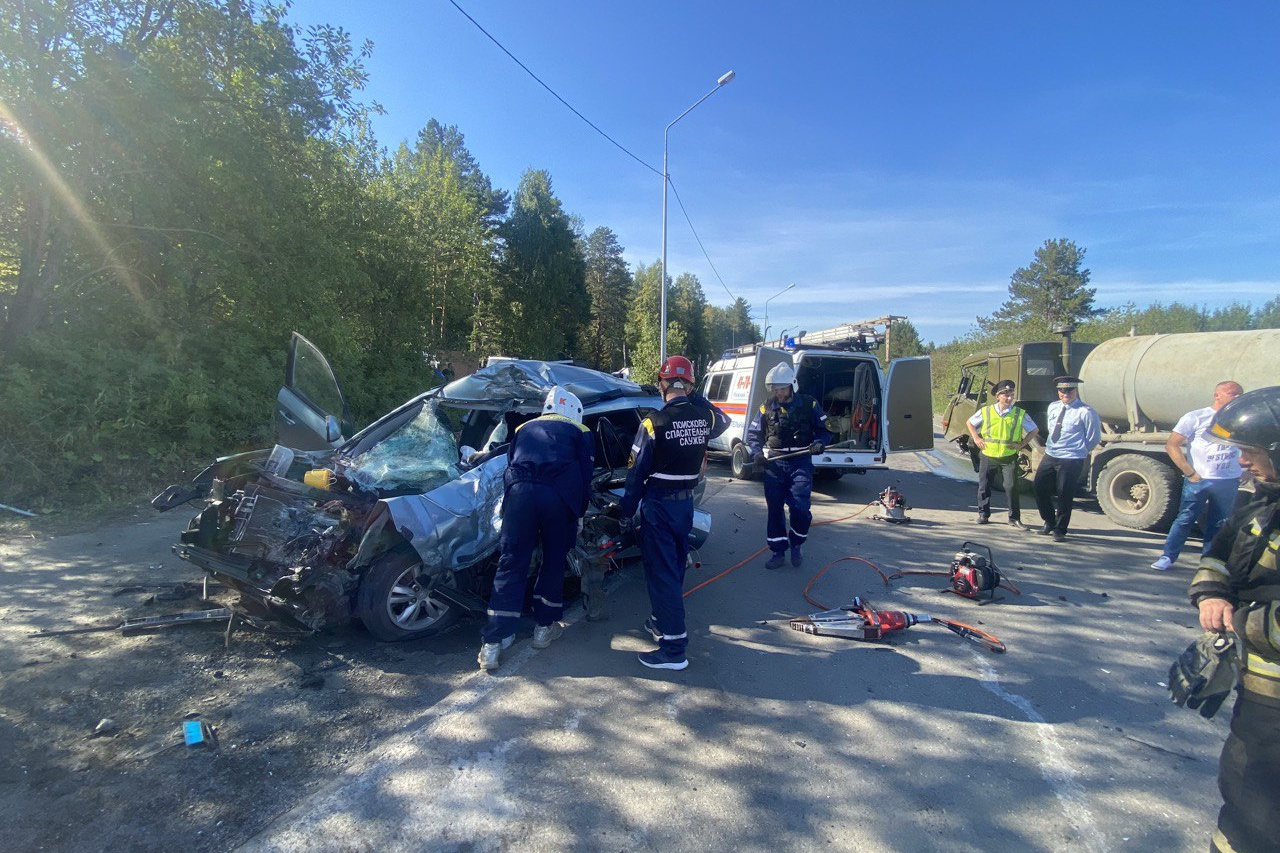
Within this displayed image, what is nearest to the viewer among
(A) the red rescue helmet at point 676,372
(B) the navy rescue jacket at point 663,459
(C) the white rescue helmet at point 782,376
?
(B) the navy rescue jacket at point 663,459

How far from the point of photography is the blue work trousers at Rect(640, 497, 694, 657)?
3.66 meters

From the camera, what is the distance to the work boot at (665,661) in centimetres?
364

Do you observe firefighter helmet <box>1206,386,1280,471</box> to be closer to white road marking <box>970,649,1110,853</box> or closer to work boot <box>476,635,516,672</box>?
white road marking <box>970,649,1110,853</box>

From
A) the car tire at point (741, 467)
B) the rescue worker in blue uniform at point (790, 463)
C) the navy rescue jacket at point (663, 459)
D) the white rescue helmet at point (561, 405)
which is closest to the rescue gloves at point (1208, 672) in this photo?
the navy rescue jacket at point (663, 459)

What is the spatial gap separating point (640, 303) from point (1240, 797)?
43481 mm

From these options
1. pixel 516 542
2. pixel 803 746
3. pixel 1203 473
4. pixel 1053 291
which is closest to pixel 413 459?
pixel 516 542

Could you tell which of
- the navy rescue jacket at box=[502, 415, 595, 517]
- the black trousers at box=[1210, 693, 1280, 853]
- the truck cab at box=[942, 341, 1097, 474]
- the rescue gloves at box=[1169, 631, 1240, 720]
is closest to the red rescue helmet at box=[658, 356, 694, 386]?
the navy rescue jacket at box=[502, 415, 595, 517]

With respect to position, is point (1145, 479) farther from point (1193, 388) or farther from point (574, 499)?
point (574, 499)

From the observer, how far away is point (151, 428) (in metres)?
7.87

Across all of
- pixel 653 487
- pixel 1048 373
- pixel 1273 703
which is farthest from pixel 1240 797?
pixel 1048 373

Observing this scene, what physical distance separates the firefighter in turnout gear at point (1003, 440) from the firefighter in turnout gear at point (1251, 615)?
211 inches

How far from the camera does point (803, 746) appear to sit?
2867 millimetres

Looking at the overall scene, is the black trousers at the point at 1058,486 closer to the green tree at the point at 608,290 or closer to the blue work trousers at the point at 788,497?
the blue work trousers at the point at 788,497

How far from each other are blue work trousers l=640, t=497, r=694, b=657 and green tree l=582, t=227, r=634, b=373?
40.5m
